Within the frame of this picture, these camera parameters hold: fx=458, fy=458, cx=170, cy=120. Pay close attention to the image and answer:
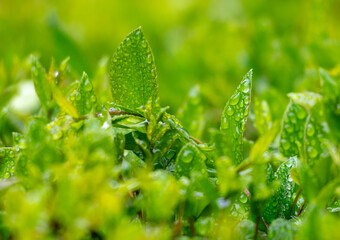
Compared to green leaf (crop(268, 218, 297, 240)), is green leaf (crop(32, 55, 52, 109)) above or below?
above

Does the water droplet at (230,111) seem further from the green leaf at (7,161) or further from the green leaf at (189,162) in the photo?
the green leaf at (7,161)

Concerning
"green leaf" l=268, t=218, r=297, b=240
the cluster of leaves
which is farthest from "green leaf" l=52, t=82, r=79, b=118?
"green leaf" l=268, t=218, r=297, b=240

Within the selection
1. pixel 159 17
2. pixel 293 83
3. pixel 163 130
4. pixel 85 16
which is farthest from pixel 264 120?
pixel 85 16

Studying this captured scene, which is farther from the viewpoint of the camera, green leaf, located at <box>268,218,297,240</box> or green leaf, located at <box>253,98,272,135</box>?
green leaf, located at <box>253,98,272,135</box>

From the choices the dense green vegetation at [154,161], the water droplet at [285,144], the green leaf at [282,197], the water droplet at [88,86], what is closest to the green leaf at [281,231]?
the dense green vegetation at [154,161]

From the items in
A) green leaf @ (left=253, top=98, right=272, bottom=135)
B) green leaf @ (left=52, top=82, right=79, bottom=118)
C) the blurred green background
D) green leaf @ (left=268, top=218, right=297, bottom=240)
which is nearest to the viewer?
green leaf @ (left=268, top=218, right=297, bottom=240)

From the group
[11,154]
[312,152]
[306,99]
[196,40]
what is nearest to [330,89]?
[306,99]

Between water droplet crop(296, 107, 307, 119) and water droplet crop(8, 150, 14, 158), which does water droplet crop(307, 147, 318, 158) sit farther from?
water droplet crop(8, 150, 14, 158)
